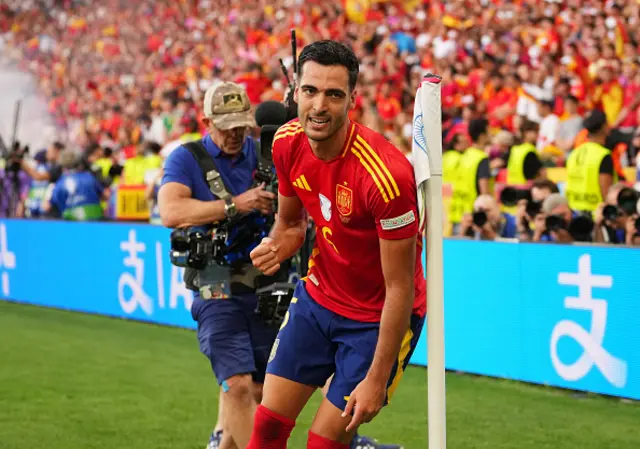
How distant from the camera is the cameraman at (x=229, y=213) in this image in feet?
18.5

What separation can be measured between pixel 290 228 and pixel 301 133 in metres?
0.51

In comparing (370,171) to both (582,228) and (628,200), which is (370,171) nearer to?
(582,228)

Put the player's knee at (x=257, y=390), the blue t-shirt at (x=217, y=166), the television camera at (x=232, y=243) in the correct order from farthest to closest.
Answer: the player's knee at (x=257, y=390), the blue t-shirt at (x=217, y=166), the television camera at (x=232, y=243)

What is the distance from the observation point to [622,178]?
39.0 feet

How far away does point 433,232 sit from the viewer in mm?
3840

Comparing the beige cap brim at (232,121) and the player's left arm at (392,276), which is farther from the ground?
the beige cap brim at (232,121)

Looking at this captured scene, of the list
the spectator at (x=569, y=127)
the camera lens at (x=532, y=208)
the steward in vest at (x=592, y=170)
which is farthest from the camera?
the spectator at (x=569, y=127)

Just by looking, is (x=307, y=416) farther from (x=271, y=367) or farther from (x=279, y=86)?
(x=279, y=86)

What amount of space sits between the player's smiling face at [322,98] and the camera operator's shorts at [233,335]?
1922 millimetres

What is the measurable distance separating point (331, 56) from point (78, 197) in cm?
1160

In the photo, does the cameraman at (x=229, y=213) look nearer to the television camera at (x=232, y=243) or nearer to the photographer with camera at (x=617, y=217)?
the television camera at (x=232, y=243)

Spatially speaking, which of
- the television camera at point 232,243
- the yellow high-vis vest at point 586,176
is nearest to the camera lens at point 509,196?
the yellow high-vis vest at point 586,176

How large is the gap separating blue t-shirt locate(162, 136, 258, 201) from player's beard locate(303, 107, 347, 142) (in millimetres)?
1925

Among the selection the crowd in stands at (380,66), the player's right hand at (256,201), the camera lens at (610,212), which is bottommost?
the camera lens at (610,212)
